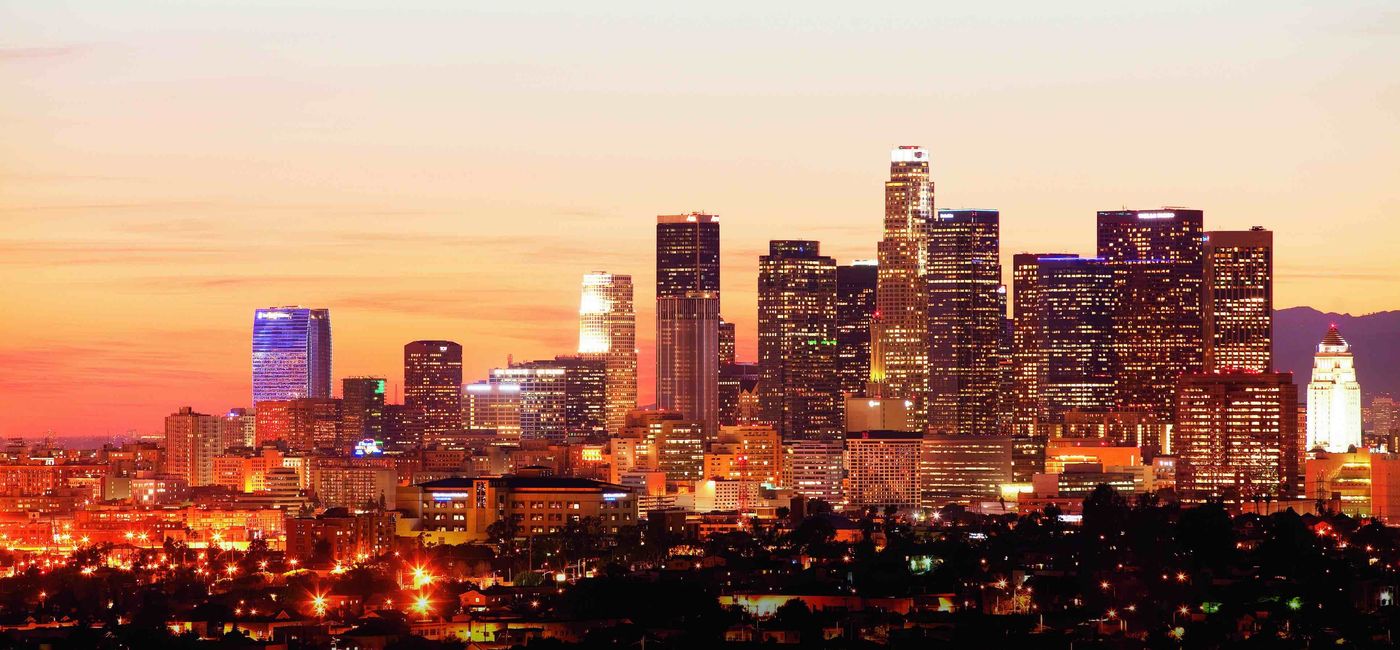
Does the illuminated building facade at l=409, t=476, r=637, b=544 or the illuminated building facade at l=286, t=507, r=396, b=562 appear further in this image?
the illuminated building facade at l=409, t=476, r=637, b=544

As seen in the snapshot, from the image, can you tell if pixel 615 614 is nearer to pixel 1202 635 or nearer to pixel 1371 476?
pixel 1202 635

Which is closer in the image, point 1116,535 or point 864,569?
point 864,569

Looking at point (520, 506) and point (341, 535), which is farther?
point (520, 506)

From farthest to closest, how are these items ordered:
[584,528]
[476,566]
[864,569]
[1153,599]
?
[584,528] < [476,566] < [864,569] < [1153,599]

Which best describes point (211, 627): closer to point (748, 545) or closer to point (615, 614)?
Answer: point (615, 614)

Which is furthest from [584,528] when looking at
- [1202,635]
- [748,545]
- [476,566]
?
[1202,635]

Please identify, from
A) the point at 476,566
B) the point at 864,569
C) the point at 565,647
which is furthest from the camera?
the point at 476,566

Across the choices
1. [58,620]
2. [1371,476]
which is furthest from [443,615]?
[1371,476]

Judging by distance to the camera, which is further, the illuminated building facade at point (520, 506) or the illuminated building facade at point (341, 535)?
the illuminated building facade at point (520, 506)

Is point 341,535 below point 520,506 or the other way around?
below
